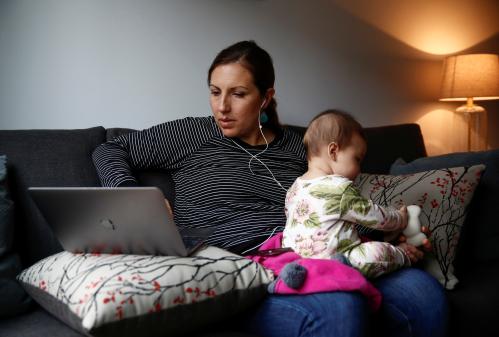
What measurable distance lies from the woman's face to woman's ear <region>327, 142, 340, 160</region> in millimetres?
346

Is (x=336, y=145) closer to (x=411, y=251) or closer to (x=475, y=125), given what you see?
(x=411, y=251)

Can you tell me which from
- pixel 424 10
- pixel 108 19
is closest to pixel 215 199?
pixel 108 19

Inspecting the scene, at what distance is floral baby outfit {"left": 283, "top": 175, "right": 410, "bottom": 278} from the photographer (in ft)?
3.93

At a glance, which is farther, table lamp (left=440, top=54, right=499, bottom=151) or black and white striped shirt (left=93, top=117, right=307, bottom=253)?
table lamp (left=440, top=54, right=499, bottom=151)

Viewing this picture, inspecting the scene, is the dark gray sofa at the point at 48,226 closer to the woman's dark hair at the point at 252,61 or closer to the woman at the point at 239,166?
the woman at the point at 239,166

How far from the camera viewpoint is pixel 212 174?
58.2 inches

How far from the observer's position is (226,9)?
2104 mm

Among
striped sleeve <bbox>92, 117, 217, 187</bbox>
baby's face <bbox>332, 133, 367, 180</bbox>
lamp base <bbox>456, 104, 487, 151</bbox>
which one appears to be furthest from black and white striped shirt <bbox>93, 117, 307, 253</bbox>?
lamp base <bbox>456, 104, 487, 151</bbox>

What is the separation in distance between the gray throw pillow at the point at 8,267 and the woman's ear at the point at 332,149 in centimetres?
82

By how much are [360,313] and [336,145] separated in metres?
0.45

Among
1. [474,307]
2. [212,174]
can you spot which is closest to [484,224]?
[474,307]

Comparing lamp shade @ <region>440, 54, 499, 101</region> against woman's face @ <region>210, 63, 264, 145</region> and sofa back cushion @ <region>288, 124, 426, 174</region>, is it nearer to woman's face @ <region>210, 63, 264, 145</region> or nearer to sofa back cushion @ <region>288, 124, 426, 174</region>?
sofa back cushion @ <region>288, 124, 426, 174</region>

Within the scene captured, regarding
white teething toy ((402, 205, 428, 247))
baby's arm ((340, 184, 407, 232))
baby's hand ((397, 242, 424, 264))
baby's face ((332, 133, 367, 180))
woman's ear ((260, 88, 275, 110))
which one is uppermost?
woman's ear ((260, 88, 275, 110))

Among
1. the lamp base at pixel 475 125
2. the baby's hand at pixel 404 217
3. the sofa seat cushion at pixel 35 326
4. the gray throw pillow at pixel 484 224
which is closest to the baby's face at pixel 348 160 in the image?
the baby's hand at pixel 404 217
